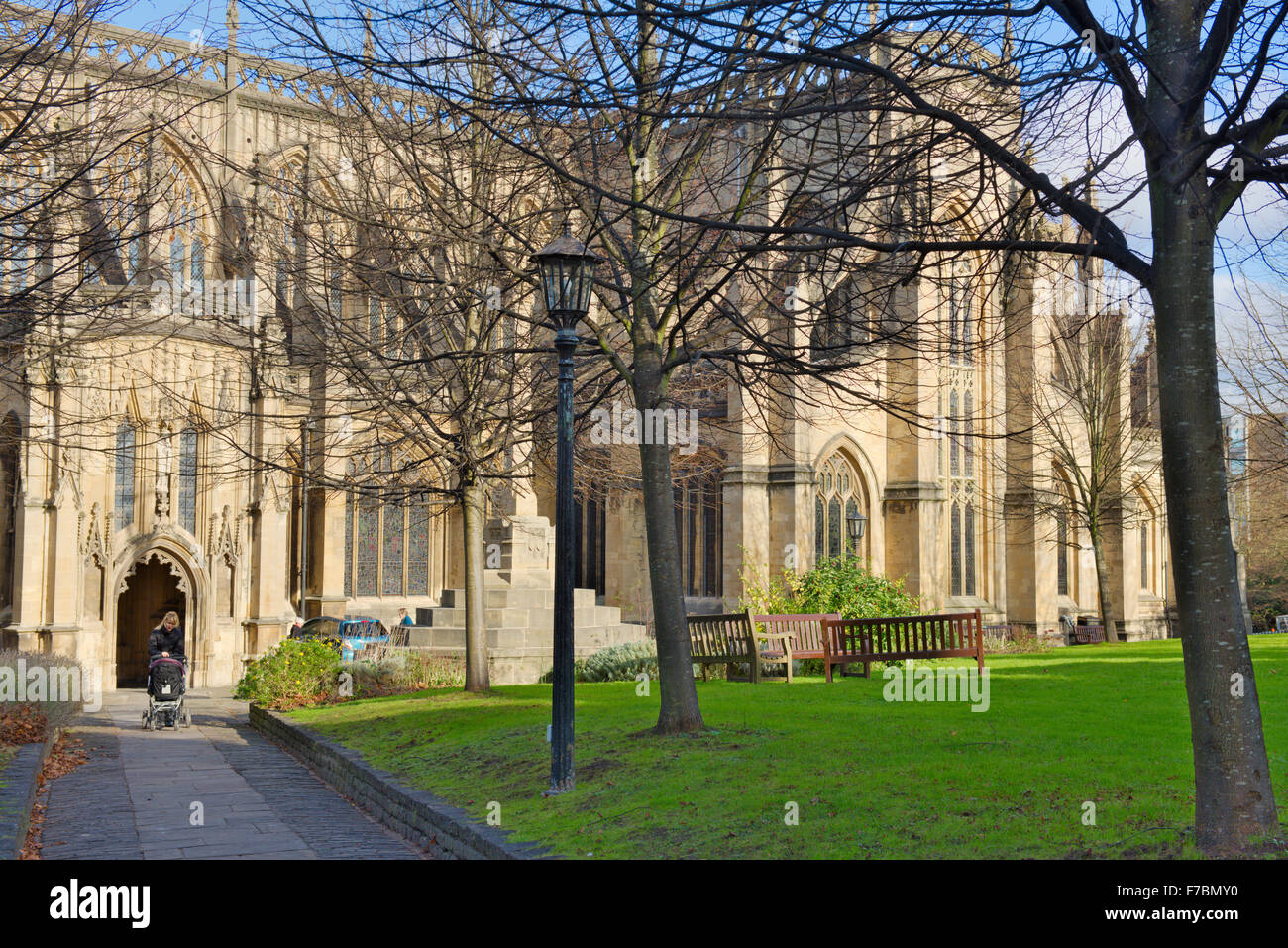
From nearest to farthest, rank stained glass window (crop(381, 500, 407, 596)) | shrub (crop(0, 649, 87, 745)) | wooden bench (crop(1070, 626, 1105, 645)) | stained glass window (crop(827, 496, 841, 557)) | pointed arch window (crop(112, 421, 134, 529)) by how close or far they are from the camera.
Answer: shrub (crop(0, 649, 87, 745))
stained glass window (crop(827, 496, 841, 557))
pointed arch window (crop(112, 421, 134, 529))
wooden bench (crop(1070, 626, 1105, 645))
stained glass window (crop(381, 500, 407, 596))

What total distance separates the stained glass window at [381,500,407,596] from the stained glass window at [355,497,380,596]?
25 centimetres

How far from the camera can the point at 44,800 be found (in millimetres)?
11562

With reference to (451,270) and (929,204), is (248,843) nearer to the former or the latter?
(929,204)

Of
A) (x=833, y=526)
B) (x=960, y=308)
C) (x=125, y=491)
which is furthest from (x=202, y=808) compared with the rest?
(x=125, y=491)

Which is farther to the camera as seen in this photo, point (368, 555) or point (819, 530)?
point (368, 555)

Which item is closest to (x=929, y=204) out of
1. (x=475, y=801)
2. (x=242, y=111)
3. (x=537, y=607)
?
(x=475, y=801)

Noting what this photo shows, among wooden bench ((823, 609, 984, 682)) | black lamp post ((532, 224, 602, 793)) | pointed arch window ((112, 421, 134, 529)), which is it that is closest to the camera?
black lamp post ((532, 224, 602, 793))

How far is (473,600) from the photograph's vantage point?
16.4 metres

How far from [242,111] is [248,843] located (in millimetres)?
30322

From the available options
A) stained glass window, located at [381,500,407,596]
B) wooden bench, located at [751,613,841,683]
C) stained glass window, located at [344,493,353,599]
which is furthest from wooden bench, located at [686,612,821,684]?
stained glass window, located at [381,500,407,596]

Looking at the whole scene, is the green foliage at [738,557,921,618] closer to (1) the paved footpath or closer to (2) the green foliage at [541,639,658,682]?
(2) the green foliage at [541,639,658,682]

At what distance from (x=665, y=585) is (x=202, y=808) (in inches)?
173

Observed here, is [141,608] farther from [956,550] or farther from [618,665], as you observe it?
[956,550]

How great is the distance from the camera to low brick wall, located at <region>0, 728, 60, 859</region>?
25.9ft
